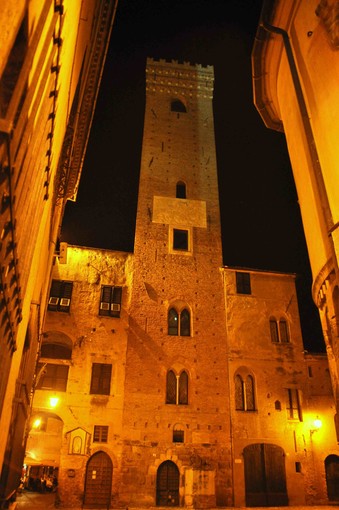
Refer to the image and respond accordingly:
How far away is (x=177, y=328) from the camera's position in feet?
66.0

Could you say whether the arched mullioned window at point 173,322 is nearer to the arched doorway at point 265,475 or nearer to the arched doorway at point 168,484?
the arched doorway at point 168,484

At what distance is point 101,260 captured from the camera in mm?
20672

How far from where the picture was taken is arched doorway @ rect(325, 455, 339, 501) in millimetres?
17609

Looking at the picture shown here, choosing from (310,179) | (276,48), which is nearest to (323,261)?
(310,179)

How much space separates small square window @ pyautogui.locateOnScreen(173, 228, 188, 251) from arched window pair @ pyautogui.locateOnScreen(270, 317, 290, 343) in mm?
5928

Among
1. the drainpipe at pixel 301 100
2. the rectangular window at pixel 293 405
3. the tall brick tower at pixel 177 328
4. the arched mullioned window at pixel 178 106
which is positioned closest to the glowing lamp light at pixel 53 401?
the tall brick tower at pixel 177 328

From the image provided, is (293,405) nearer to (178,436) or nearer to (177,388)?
(177,388)

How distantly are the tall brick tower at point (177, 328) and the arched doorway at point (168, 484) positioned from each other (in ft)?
0.12

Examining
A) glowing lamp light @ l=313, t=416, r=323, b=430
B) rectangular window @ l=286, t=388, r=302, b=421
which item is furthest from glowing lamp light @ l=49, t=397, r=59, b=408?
glowing lamp light @ l=313, t=416, r=323, b=430

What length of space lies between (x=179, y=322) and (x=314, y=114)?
13202mm

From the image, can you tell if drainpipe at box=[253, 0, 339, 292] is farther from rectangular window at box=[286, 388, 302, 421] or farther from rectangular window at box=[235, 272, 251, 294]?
rectangular window at box=[286, 388, 302, 421]

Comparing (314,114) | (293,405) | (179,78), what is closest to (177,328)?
(293,405)

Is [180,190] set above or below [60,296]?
above

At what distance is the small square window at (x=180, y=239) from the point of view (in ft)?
72.4
